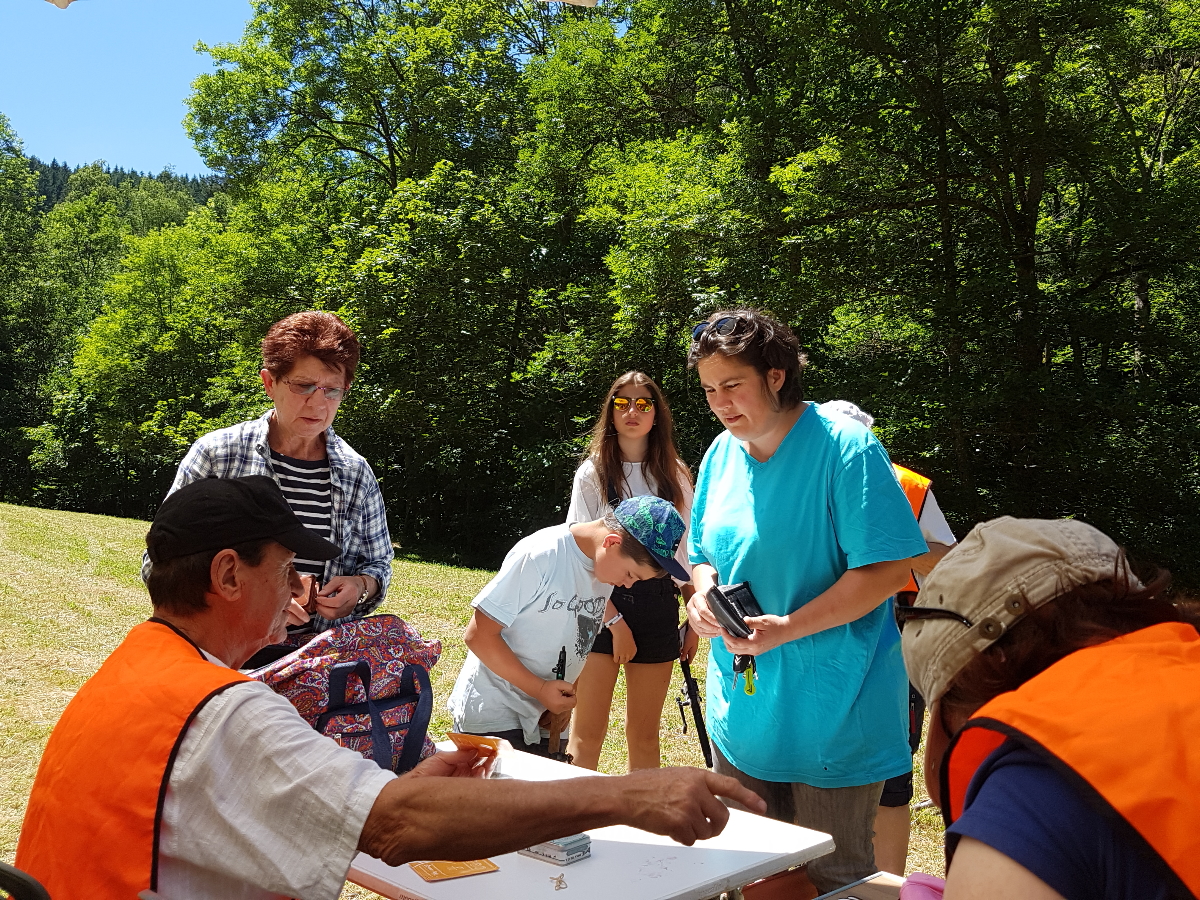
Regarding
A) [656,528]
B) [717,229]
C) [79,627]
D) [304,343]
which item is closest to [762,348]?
[656,528]

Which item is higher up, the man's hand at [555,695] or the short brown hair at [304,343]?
the short brown hair at [304,343]

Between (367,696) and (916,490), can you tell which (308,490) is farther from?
(916,490)

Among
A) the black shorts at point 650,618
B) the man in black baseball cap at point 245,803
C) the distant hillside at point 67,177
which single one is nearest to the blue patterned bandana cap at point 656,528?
the black shorts at point 650,618

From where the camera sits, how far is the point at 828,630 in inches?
101

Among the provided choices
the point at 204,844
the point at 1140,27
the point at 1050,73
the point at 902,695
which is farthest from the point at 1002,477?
the point at 204,844

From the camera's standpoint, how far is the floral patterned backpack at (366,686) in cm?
228

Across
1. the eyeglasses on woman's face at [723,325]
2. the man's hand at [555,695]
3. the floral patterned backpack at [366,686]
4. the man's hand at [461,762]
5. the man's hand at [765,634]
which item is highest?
the eyeglasses on woman's face at [723,325]

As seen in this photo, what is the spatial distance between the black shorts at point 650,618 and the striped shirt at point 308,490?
1.58m

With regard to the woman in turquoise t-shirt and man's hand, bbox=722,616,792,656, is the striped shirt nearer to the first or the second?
the woman in turquoise t-shirt

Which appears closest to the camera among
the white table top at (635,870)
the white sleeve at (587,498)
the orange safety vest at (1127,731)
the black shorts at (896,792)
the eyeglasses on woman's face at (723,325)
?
the orange safety vest at (1127,731)

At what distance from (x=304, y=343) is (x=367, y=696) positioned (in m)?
1.37

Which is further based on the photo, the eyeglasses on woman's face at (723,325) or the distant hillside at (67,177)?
the distant hillside at (67,177)

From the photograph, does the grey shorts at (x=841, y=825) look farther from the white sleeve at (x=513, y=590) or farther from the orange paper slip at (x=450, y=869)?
the white sleeve at (x=513, y=590)

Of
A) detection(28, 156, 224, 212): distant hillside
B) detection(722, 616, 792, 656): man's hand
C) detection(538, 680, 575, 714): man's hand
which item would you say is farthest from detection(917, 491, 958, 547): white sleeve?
detection(28, 156, 224, 212): distant hillside
